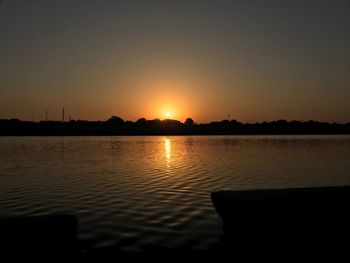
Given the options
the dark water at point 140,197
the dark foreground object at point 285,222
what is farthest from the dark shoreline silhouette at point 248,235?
the dark water at point 140,197

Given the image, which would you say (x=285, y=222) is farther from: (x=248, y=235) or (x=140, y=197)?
(x=140, y=197)

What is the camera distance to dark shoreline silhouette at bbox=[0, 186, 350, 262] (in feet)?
28.2

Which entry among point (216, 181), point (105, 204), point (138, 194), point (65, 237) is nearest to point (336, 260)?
point (65, 237)

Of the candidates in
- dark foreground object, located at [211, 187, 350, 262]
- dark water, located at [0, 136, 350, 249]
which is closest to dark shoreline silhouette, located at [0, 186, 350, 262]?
dark foreground object, located at [211, 187, 350, 262]

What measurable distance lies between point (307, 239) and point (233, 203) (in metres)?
2.57

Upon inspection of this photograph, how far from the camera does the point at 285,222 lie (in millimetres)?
10008

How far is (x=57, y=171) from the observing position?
32.3 metres

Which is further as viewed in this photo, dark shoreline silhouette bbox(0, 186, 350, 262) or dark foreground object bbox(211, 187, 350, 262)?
dark foreground object bbox(211, 187, 350, 262)

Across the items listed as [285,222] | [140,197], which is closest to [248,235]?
[285,222]

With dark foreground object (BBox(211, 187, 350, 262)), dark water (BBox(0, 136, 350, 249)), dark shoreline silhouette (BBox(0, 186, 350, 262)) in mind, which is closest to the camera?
dark shoreline silhouette (BBox(0, 186, 350, 262))

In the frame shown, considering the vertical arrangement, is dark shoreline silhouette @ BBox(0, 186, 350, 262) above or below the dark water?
above

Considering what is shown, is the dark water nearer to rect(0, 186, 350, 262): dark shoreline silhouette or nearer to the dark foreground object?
rect(0, 186, 350, 262): dark shoreline silhouette

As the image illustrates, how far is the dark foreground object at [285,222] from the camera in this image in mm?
9773

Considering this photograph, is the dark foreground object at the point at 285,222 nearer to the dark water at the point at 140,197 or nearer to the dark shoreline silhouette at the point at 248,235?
the dark shoreline silhouette at the point at 248,235
